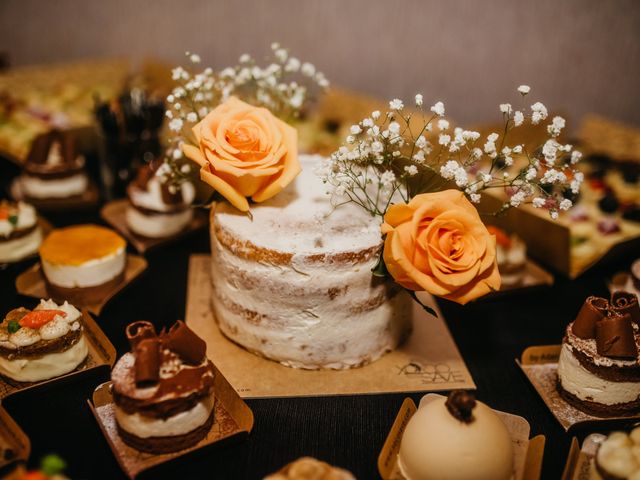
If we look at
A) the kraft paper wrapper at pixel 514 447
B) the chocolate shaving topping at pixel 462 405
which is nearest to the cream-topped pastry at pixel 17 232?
the kraft paper wrapper at pixel 514 447

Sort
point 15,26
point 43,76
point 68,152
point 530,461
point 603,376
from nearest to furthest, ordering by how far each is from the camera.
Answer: point 530,461
point 603,376
point 68,152
point 43,76
point 15,26

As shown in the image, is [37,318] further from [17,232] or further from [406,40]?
[406,40]

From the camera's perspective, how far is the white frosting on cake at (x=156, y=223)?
246 cm

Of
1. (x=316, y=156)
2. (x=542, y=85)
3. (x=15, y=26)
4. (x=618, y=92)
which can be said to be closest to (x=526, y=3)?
(x=542, y=85)

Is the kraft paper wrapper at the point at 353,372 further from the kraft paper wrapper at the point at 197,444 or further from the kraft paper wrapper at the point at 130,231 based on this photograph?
the kraft paper wrapper at the point at 130,231

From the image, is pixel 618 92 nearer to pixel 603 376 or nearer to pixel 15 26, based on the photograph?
pixel 603 376

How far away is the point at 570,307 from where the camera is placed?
2.32 metres

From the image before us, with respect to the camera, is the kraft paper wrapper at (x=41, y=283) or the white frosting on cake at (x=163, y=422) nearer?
the white frosting on cake at (x=163, y=422)

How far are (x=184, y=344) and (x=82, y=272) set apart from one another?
2.41ft

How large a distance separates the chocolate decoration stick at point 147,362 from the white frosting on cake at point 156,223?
106 centimetres

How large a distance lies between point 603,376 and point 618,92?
225cm

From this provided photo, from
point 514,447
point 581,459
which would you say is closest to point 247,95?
point 514,447

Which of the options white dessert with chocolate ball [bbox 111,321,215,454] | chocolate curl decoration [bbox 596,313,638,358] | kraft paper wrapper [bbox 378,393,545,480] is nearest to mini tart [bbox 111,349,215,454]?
white dessert with chocolate ball [bbox 111,321,215,454]

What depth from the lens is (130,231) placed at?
2535 mm
